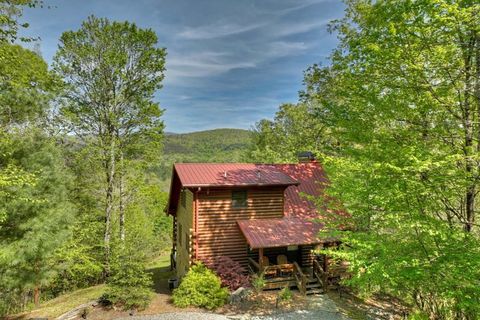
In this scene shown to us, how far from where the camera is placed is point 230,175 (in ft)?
53.6

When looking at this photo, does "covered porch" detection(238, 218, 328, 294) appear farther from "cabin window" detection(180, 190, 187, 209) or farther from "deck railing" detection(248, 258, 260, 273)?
"cabin window" detection(180, 190, 187, 209)

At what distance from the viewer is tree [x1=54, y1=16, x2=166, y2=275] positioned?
18156 mm

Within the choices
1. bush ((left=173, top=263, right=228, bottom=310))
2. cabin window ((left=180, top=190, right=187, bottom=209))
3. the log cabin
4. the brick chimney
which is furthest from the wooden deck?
the brick chimney

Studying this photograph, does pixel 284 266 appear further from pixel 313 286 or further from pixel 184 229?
pixel 184 229

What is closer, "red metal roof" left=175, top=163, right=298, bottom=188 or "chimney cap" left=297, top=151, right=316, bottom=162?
"red metal roof" left=175, top=163, right=298, bottom=188

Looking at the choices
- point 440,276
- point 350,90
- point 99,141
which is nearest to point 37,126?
point 99,141

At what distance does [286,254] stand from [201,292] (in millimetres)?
5019

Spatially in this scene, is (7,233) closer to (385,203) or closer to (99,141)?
(99,141)

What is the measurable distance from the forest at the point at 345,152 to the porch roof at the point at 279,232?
1.51m

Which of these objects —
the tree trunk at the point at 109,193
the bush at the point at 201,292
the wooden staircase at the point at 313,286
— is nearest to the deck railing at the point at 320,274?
the wooden staircase at the point at 313,286

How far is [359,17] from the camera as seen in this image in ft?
60.8

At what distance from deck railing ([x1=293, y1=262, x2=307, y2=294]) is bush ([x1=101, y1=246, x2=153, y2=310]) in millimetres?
6823

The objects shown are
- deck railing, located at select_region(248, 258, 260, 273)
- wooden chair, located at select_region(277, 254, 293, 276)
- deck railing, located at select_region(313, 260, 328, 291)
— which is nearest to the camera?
deck railing, located at select_region(313, 260, 328, 291)

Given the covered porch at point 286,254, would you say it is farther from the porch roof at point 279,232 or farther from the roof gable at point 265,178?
the roof gable at point 265,178
